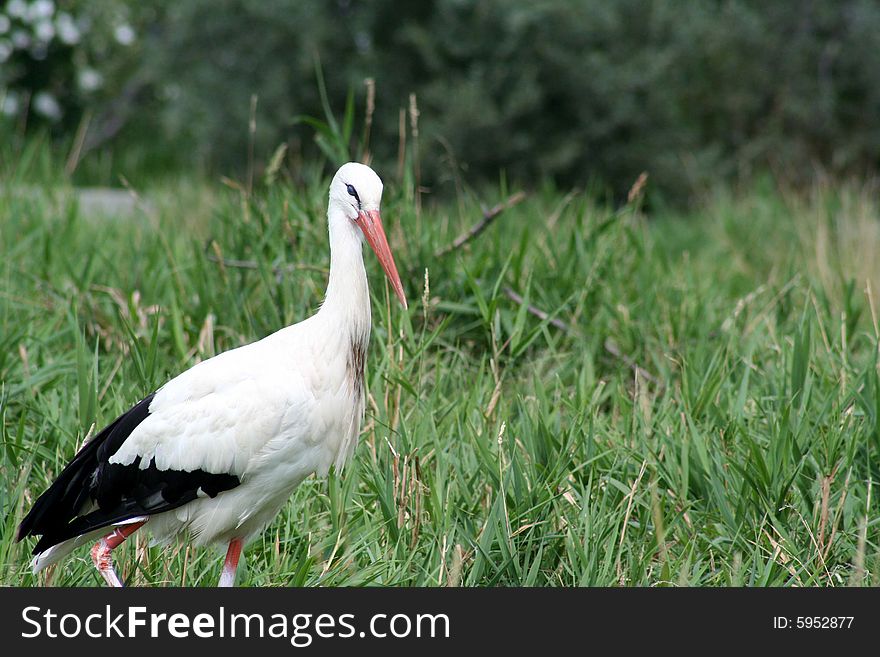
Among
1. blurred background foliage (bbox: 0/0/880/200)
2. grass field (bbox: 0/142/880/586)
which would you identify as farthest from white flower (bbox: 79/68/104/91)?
grass field (bbox: 0/142/880/586)

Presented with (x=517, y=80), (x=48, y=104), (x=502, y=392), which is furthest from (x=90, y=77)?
(x=502, y=392)

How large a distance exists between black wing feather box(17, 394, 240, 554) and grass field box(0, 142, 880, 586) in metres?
0.16

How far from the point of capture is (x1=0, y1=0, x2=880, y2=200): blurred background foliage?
996cm

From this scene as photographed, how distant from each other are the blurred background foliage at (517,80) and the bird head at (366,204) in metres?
6.22

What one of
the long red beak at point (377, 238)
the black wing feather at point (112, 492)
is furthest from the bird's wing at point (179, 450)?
the long red beak at point (377, 238)

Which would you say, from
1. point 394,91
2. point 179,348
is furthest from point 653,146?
point 179,348

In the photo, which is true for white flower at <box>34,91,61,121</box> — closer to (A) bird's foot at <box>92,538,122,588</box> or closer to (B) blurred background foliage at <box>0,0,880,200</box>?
(B) blurred background foliage at <box>0,0,880,200</box>

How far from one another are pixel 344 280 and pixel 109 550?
106cm

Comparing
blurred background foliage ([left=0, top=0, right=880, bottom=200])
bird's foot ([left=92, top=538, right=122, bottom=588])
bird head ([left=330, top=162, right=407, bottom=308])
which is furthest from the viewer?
→ blurred background foliage ([left=0, top=0, right=880, bottom=200])

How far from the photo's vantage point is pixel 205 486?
3184 millimetres

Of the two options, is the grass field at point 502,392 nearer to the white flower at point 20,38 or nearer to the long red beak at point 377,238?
the long red beak at point 377,238

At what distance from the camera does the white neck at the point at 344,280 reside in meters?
3.25

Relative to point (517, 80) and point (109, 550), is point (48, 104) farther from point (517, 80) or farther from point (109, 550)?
point (109, 550)

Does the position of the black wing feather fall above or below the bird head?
below
